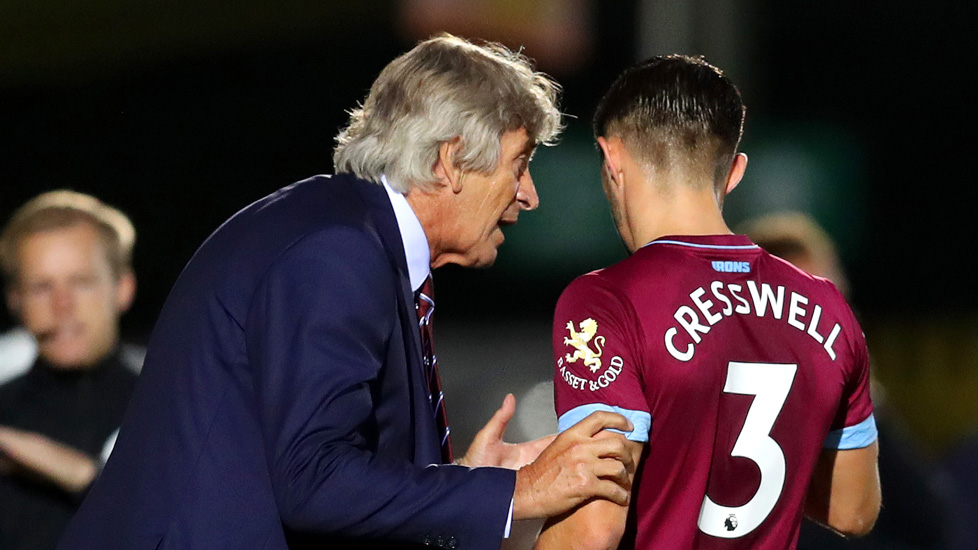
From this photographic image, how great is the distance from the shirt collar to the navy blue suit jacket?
42 millimetres

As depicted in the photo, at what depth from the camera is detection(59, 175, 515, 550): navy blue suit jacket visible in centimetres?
206

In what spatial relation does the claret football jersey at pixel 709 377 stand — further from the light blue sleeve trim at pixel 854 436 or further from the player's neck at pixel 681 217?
the light blue sleeve trim at pixel 854 436

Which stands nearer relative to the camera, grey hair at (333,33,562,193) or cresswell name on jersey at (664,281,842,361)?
cresswell name on jersey at (664,281,842,361)

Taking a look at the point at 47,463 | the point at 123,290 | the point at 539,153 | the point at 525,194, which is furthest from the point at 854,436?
the point at 539,153

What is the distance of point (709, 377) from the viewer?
2.18 meters

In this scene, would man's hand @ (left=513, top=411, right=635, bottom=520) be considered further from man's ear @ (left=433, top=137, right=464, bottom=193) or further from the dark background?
the dark background

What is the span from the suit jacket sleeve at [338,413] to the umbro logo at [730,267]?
0.56m

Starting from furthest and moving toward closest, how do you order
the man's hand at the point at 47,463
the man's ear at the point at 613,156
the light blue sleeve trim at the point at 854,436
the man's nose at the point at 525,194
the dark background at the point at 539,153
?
the dark background at the point at 539,153 → the man's hand at the point at 47,463 → the man's nose at the point at 525,194 → the light blue sleeve trim at the point at 854,436 → the man's ear at the point at 613,156

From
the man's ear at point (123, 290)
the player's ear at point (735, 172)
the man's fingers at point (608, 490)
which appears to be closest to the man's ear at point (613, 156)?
Result: the player's ear at point (735, 172)

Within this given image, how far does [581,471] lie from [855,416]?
2.46ft

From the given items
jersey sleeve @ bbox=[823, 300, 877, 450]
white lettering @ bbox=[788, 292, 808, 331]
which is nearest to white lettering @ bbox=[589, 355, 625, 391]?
white lettering @ bbox=[788, 292, 808, 331]

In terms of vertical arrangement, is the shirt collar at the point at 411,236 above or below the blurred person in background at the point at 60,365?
above

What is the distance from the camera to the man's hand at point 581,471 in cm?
208

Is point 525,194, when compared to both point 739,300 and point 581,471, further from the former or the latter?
point 581,471
